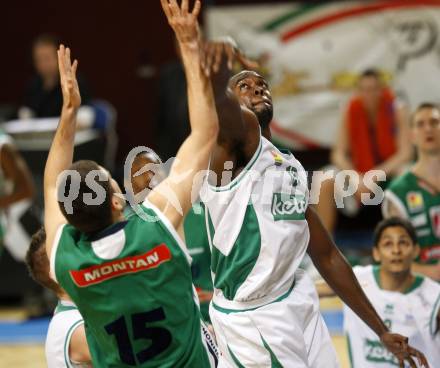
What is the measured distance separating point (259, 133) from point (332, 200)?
560 centimetres

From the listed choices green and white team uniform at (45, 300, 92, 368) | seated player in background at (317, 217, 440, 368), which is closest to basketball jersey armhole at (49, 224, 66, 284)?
green and white team uniform at (45, 300, 92, 368)

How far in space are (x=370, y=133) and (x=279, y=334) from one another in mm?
6119

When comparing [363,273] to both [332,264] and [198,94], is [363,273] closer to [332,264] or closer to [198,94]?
[332,264]

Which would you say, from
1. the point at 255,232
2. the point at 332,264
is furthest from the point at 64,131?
the point at 332,264

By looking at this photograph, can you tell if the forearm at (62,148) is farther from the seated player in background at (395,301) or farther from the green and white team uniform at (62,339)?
the seated player in background at (395,301)

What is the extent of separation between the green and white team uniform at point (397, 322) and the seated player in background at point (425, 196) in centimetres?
91

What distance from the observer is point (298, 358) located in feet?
16.0

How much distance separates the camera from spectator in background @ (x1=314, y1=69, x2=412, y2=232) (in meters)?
10.6

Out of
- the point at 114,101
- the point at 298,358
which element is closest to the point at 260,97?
the point at 298,358

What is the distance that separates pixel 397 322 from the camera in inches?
252

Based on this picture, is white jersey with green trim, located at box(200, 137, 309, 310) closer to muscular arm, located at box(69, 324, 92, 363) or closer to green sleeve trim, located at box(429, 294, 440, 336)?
muscular arm, located at box(69, 324, 92, 363)

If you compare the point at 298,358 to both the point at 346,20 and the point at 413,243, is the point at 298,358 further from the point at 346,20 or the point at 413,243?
the point at 346,20

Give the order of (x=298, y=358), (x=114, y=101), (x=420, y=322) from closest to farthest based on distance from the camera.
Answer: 1. (x=298, y=358)
2. (x=420, y=322)
3. (x=114, y=101)

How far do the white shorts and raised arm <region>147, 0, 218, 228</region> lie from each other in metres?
0.91
